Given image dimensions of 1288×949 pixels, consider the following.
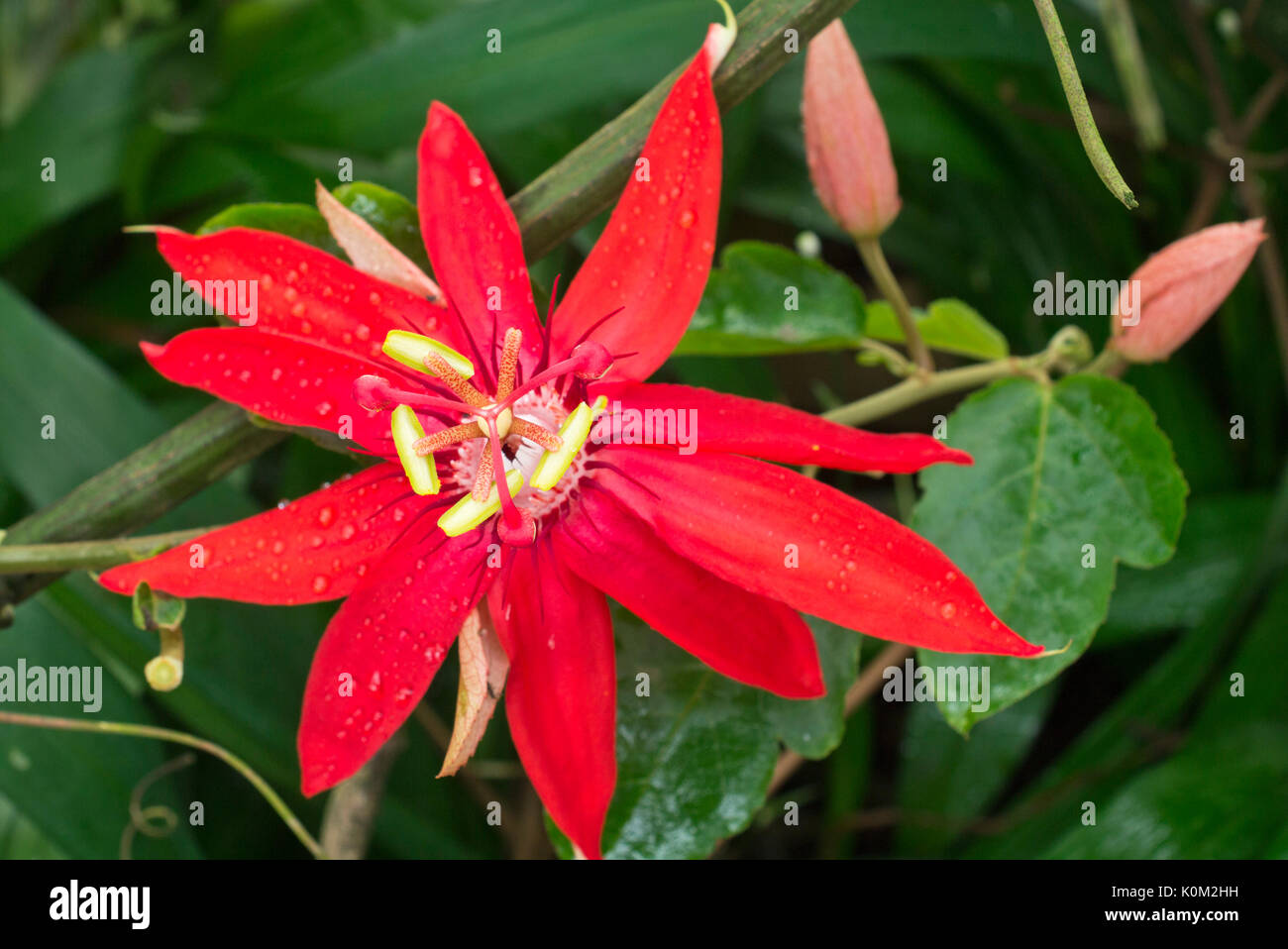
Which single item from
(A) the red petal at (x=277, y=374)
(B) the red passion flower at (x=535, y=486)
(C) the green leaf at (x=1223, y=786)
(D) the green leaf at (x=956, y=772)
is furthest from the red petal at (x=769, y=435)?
(D) the green leaf at (x=956, y=772)

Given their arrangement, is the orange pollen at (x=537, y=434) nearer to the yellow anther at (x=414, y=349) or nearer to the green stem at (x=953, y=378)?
the yellow anther at (x=414, y=349)

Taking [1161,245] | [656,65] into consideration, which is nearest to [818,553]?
[656,65]

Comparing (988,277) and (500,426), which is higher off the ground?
(988,277)

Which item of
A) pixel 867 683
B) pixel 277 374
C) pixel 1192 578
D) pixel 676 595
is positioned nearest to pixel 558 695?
pixel 676 595

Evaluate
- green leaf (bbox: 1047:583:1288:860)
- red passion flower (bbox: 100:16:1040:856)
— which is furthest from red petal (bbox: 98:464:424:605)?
green leaf (bbox: 1047:583:1288:860)

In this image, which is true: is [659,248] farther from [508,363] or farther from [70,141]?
[70,141]
